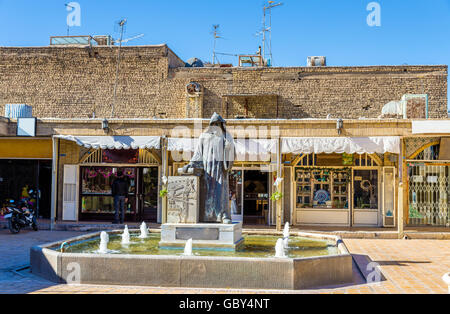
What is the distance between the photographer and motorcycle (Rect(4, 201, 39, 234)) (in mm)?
14586

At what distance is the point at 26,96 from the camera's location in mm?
21125

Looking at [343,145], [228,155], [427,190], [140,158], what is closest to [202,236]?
[228,155]

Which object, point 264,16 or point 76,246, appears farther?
point 264,16

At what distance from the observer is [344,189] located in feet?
57.4

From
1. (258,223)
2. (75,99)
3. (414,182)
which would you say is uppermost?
(75,99)

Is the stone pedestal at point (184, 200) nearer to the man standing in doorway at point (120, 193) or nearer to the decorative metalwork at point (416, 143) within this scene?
the man standing in doorway at point (120, 193)

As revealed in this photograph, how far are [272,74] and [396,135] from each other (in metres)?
7.01

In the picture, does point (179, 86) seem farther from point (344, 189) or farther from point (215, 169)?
point (215, 169)

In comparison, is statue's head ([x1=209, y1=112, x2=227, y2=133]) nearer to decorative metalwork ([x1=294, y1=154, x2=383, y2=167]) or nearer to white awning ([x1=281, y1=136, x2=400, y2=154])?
white awning ([x1=281, y1=136, x2=400, y2=154])

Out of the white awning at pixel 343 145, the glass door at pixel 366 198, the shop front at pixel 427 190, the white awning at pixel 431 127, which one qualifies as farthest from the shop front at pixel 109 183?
the shop front at pixel 427 190

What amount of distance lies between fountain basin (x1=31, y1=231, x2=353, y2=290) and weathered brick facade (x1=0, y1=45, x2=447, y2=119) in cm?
1320

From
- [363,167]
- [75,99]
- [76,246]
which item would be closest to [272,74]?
[363,167]

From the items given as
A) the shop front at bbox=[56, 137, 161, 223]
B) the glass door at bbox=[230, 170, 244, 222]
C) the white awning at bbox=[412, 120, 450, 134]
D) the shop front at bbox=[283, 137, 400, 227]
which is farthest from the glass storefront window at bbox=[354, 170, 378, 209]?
the shop front at bbox=[56, 137, 161, 223]

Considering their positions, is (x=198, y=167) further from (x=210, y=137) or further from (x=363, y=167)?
(x=363, y=167)
